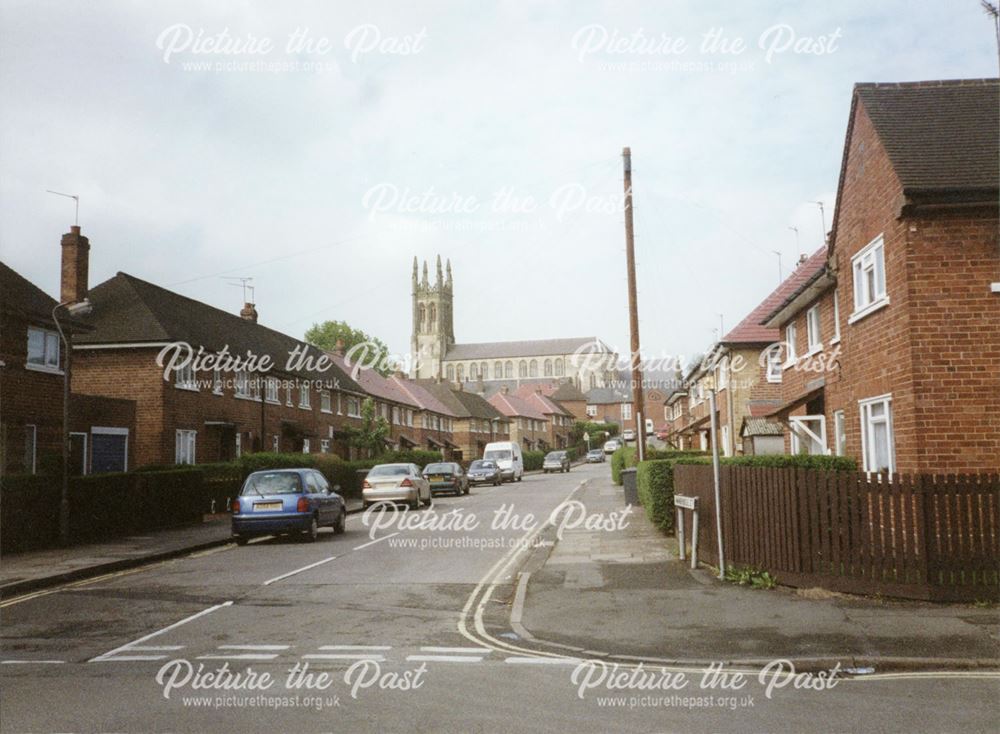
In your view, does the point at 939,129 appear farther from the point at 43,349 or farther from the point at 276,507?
the point at 43,349

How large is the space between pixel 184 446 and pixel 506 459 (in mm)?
23320

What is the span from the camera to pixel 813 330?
1850cm

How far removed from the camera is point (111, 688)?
247 inches

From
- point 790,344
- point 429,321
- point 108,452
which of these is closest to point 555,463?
point 108,452

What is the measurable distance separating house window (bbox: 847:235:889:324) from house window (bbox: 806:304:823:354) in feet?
12.1

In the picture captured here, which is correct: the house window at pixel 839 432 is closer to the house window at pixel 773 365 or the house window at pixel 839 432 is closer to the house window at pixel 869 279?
the house window at pixel 869 279

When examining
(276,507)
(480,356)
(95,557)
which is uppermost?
(480,356)

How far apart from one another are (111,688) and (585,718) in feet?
11.8

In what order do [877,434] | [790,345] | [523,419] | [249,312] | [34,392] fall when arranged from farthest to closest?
[523,419]
[249,312]
[790,345]
[34,392]
[877,434]

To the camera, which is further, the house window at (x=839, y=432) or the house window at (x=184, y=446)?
the house window at (x=184, y=446)

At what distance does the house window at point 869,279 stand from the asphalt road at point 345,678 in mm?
7265

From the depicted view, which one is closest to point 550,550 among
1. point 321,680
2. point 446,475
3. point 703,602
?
point 703,602

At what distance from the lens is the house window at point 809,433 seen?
1714cm

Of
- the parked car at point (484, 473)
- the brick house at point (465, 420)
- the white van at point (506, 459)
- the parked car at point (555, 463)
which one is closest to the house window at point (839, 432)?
the parked car at point (484, 473)
